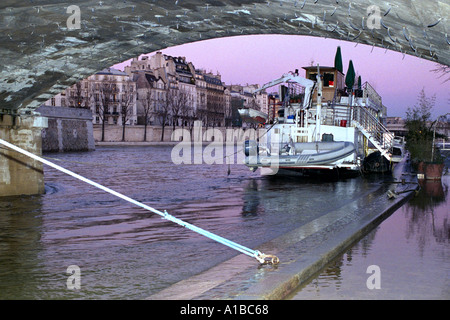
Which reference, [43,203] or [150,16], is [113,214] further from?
[150,16]

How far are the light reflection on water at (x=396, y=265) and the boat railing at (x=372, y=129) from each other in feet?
64.0

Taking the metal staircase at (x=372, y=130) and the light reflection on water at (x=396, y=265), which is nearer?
the light reflection on water at (x=396, y=265)

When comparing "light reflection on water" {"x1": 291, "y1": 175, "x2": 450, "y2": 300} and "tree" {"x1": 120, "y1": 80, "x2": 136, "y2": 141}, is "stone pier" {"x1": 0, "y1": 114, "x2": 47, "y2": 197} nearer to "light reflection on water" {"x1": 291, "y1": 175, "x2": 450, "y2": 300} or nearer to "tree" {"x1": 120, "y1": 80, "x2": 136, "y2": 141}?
"light reflection on water" {"x1": 291, "y1": 175, "x2": 450, "y2": 300}

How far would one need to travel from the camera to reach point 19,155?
56.4 ft

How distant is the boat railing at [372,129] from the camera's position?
3114 cm

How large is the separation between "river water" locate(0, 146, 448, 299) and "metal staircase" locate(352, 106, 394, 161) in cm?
780

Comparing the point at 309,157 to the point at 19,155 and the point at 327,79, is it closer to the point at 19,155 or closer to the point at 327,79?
the point at 327,79

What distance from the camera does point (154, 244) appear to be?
405 inches

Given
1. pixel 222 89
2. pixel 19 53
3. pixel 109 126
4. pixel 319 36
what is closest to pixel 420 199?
pixel 319 36

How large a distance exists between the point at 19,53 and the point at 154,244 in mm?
5209

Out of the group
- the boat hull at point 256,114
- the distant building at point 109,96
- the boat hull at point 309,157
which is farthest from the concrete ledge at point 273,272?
the distant building at point 109,96

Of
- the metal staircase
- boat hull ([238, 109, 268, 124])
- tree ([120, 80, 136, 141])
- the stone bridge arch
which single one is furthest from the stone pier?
tree ([120, 80, 136, 141])

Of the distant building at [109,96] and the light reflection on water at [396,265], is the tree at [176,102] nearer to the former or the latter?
the distant building at [109,96]

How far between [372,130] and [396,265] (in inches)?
1074
